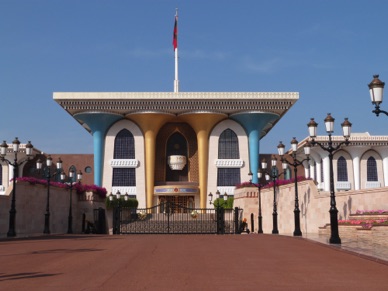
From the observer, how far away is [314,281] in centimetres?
904

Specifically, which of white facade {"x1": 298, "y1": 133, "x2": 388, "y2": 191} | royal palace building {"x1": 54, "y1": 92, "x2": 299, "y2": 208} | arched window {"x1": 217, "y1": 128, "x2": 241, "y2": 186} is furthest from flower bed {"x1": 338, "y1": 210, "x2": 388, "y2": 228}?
white facade {"x1": 298, "y1": 133, "x2": 388, "y2": 191}

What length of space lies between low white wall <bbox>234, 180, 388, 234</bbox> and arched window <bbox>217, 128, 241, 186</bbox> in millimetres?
18890

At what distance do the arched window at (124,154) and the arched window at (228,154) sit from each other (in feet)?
37.7

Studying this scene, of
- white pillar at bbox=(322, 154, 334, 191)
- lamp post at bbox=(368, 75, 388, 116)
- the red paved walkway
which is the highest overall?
white pillar at bbox=(322, 154, 334, 191)

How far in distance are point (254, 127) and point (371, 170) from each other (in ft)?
54.7

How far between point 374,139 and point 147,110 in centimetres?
2945

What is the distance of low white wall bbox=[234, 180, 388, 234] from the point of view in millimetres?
25555

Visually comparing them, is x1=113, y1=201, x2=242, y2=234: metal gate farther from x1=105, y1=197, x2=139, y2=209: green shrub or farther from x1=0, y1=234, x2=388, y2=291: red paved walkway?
x1=0, y1=234, x2=388, y2=291: red paved walkway

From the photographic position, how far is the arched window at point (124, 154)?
64.4 meters

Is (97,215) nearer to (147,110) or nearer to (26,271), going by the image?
(147,110)

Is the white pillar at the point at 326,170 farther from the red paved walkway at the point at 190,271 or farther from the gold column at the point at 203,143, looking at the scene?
the red paved walkway at the point at 190,271

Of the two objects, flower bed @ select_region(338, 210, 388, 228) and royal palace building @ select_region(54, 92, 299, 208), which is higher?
royal palace building @ select_region(54, 92, 299, 208)

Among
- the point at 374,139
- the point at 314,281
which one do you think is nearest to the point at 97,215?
the point at 314,281

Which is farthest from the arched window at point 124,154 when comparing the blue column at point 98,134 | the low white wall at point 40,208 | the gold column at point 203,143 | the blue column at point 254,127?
the low white wall at point 40,208
